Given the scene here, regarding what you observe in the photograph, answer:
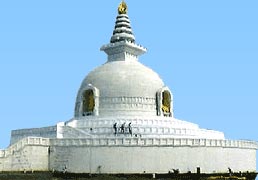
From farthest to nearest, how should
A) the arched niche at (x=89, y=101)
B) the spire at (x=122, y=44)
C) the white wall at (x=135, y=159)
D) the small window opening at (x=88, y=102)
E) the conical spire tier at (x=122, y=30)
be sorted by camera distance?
the conical spire tier at (x=122, y=30), the spire at (x=122, y=44), the small window opening at (x=88, y=102), the arched niche at (x=89, y=101), the white wall at (x=135, y=159)

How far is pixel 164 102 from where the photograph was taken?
176ft

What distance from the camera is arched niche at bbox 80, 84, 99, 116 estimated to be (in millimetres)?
51281

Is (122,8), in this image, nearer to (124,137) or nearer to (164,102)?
(164,102)

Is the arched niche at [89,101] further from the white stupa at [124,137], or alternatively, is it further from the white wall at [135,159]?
the white wall at [135,159]

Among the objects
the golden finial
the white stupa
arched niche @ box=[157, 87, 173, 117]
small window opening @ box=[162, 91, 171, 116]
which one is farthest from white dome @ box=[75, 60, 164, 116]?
the golden finial

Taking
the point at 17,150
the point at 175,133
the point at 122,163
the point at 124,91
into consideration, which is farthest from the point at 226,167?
the point at 17,150

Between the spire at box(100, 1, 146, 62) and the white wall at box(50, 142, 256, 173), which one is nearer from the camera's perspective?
the white wall at box(50, 142, 256, 173)

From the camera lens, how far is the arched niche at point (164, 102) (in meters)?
51.9

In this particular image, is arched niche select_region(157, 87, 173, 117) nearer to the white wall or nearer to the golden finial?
the white wall

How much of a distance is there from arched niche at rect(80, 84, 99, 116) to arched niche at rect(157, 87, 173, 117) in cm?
613

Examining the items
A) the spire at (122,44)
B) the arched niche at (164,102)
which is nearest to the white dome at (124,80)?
the arched niche at (164,102)

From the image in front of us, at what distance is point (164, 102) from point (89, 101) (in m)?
7.66

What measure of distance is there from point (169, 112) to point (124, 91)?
18.3ft

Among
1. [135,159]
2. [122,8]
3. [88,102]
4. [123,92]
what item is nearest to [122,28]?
[122,8]
